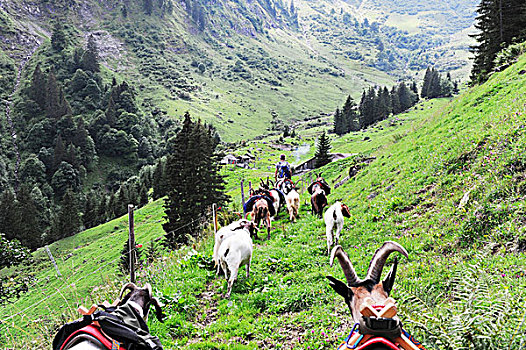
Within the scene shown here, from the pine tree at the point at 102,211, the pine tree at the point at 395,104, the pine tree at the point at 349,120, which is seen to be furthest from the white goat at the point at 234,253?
the pine tree at the point at 395,104

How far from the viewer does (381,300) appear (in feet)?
11.5

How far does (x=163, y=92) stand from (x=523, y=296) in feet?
650

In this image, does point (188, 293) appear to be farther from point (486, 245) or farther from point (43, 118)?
point (43, 118)

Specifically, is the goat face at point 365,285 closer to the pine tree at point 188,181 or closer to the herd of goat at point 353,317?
the herd of goat at point 353,317

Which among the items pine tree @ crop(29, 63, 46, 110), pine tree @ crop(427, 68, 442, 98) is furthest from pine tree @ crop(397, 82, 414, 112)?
pine tree @ crop(29, 63, 46, 110)

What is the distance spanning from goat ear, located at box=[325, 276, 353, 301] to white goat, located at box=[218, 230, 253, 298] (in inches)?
219

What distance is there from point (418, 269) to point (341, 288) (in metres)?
4.31

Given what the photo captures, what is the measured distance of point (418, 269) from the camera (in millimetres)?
6953

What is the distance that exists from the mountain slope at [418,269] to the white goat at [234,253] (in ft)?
2.02

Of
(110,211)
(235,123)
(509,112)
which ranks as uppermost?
(509,112)

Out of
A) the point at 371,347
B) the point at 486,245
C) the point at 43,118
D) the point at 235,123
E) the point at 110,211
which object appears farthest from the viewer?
the point at 235,123

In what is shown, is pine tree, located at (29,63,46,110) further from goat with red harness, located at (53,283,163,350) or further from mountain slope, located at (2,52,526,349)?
goat with red harness, located at (53,283,163,350)

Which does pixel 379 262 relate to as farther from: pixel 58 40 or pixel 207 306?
pixel 58 40

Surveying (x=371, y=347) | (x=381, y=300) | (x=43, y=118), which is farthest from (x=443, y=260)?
(x=43, y=118)
